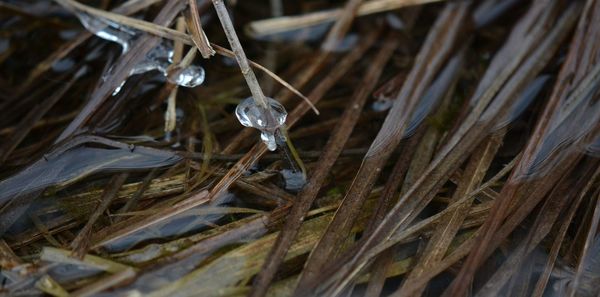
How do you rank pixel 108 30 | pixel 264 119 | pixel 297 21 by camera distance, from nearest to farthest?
pixel 264 119, pixel 108 30, pixel 297 21

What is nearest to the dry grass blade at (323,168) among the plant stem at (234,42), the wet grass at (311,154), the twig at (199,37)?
the wet grass at (311,154)

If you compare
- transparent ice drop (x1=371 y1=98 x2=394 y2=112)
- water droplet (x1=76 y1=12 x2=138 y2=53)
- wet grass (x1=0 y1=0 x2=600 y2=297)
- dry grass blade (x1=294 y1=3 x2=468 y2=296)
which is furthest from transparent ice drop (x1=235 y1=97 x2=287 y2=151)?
water droplet (x1=76 y1=12 x2=138 y2=53)

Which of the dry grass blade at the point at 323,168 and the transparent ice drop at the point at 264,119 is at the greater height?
the transparent ice drop at the point at 264,119

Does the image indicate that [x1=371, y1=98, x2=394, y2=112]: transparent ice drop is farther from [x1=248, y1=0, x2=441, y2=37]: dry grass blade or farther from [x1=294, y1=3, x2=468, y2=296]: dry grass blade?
[x1=248, y1=0, x2=441, y2=37]: dry grass blade

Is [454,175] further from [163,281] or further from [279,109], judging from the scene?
[163,281]

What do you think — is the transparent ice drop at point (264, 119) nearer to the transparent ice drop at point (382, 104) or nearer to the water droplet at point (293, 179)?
the water droplet at point (293, 179)

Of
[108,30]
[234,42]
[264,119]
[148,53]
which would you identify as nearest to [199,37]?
[234,42]

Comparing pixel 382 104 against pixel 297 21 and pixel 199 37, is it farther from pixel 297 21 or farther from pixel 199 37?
pixel 199 37

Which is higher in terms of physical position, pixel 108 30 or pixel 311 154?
pixel 108 30

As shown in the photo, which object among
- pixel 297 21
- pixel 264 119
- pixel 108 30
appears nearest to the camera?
pixel 264 119

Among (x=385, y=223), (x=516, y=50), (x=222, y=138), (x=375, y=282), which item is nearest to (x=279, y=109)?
(x=222, y=138)
